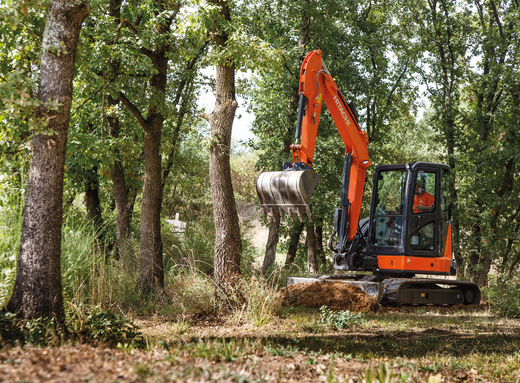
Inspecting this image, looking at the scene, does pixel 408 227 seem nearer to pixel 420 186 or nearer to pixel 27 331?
pixel 420 186

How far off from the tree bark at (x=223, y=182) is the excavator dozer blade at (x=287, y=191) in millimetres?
871

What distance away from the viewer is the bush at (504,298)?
28.6ft

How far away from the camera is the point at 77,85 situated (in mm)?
9781

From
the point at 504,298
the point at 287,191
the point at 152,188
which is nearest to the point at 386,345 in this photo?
the point at 287,191

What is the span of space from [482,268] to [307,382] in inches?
501

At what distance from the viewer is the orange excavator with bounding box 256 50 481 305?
908 cm

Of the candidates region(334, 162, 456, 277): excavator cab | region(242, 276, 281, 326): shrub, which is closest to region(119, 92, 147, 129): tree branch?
region(242, 276, 281, 326): shrub

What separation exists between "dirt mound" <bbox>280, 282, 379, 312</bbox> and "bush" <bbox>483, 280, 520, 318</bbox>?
2499 mm

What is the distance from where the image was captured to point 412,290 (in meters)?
9.31

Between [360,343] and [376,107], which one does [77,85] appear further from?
[376,107]

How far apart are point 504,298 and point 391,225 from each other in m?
2.58

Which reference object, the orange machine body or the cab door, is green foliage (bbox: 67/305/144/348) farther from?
the cab door

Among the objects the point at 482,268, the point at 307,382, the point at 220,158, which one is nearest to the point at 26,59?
the point at 220,158

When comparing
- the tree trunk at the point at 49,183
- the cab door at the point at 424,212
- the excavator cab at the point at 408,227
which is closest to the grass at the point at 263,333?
the tree trunk at the point at 49,183
